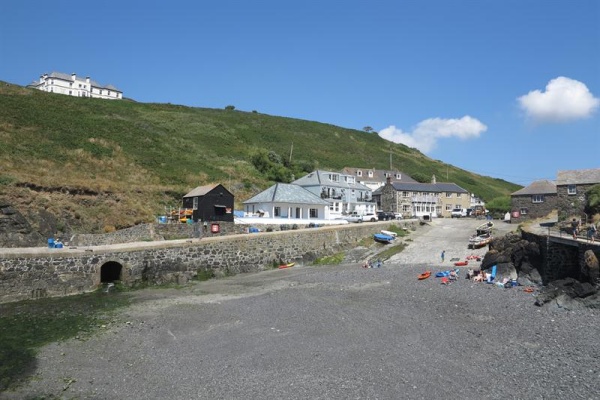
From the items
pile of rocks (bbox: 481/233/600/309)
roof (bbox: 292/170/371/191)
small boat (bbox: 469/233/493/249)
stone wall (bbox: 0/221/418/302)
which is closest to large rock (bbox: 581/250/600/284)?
pile of rocks (bbox: 481/233/600/309)

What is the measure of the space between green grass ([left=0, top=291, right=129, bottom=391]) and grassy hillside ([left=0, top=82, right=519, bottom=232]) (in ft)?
43.8

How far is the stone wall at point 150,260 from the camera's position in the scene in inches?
933

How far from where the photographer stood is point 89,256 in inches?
1021

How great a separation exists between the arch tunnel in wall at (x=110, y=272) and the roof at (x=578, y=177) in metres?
38.0

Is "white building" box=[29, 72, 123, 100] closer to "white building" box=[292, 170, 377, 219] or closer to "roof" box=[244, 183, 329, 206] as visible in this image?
"white building" box=[292, 170, 377, 219]

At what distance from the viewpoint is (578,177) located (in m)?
39.9

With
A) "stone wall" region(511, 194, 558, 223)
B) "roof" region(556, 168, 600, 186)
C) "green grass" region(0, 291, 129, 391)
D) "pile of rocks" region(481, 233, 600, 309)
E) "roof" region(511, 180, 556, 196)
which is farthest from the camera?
"roof" region(511, 180, 556, 196)

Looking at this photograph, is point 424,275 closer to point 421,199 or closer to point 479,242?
point 479,242

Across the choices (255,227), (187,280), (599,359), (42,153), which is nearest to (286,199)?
(255,227)

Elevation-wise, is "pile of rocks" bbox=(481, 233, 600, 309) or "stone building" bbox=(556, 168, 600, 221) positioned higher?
"stone building" bbox=(556, 168, 600, 221)

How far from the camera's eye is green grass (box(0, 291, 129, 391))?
1429 cm

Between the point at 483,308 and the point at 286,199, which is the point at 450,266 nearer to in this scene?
the point at 483,308

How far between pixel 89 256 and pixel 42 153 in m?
28.1

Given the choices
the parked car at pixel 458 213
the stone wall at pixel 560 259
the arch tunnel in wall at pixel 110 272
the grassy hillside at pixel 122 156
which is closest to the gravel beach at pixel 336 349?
the stone wall at pixel 560 259
